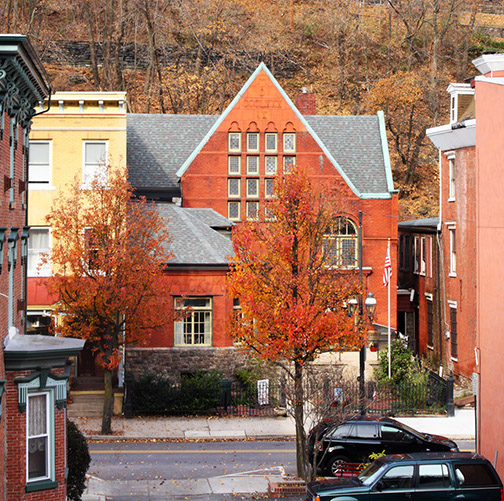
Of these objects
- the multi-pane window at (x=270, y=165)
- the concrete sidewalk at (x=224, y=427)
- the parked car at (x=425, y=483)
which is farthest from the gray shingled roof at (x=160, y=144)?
the parked car at (x=425, y=483)

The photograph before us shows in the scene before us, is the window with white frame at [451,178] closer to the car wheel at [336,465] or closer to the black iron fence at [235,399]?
the black iron fence at [235,399]

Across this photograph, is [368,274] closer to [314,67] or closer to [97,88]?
[97,88]

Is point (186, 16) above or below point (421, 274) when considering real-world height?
above

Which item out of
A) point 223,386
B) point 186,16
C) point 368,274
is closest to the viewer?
point 223,386

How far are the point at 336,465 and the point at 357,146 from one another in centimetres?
2338

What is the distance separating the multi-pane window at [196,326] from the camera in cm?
3244

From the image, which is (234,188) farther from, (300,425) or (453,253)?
(300,425)

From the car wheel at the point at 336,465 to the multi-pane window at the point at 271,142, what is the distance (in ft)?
66.3

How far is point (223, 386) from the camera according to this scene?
29797mm

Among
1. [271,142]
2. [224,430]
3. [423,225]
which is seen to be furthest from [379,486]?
[423,225]

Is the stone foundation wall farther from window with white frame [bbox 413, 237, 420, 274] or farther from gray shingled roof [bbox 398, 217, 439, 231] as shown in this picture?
window with white frame [bbox 413, 237, 420, 274]

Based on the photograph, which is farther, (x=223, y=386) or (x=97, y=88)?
(x=97, y=88)

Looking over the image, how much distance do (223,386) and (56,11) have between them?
47899 millimetres

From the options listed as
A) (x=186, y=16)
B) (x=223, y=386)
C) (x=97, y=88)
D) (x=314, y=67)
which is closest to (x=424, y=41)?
(x=314, y=67)
